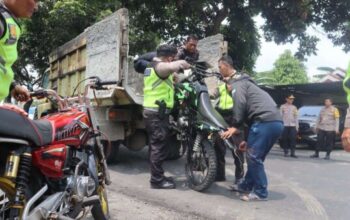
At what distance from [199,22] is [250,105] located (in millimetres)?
10676

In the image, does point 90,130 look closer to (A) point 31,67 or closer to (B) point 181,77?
(B) point 181,77

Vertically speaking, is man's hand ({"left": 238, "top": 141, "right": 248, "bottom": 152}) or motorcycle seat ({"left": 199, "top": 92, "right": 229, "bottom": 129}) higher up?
motorcycle seat ({"left": 199, "top": 92, "right": 229, "bottom": 129})

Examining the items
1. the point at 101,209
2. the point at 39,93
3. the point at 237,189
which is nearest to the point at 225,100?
the point at 237,189

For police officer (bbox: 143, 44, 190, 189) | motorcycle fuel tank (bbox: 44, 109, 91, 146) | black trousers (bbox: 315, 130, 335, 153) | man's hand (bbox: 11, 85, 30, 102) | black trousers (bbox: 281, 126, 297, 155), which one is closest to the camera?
motorcycle fuel tank (bbox: 44, 109, 91, 146)

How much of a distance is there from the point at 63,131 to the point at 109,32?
3.23 meters

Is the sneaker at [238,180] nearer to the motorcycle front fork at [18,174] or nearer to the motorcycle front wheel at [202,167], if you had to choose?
the motorcycle front wheel at [202,167]

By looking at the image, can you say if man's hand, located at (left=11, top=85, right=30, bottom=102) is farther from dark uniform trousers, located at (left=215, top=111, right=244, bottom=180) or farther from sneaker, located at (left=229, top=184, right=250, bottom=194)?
sneaker, located at (left=229, top=184, right=250, bottom=194)

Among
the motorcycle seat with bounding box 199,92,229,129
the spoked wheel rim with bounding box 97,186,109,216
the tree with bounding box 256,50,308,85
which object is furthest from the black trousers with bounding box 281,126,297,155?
the tree with bounding box 256,50,308,85

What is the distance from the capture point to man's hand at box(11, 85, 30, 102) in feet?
11.8

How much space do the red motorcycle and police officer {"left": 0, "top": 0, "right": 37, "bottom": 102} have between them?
22 centimetres

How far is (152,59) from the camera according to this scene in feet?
20.7

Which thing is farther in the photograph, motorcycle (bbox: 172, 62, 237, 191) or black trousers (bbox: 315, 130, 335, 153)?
black trousers (bbox: 315, 130, 335, 153)

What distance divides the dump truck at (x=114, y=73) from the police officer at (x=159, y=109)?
48cm

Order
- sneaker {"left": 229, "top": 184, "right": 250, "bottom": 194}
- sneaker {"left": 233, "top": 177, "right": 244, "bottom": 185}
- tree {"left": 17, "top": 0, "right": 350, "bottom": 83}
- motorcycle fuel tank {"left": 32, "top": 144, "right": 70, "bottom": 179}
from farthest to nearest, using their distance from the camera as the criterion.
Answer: tree {"left": 17, "top": 0, "right": 350, "bottom": 83}
sneaker {"left": 233, "top": 177, "right": 244, "bottom": 185}
sneaker {"left": 229, "top": 184, "right": 250, "bottom": 194}
motorcycle fuel tank {"left": 32, "top": 144, "right": 70, "bottom": 179}
